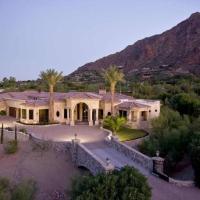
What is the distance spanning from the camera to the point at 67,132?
34.5m

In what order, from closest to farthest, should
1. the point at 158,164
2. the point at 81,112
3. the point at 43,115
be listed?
the point at 158,164 < the point at 43,115 < the point at 81,112

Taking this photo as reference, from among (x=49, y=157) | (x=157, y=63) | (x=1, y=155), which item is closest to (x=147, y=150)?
(x=49, y=157)

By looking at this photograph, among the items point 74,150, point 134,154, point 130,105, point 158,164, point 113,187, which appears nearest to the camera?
point 113,187

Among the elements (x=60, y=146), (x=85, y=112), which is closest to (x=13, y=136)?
(x=60, y=146)

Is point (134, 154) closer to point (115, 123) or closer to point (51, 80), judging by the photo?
point (115, 123)

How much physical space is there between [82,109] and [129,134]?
8.76 meters

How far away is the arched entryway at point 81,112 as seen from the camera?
138 feet

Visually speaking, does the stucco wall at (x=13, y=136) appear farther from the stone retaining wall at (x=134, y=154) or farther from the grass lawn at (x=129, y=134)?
the grass lawn at (x=129, y=134)

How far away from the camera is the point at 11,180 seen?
24.5m

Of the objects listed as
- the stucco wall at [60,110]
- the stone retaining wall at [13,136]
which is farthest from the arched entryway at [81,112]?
the stone retaining wall at [13,136]

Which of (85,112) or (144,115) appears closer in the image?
(144,115)

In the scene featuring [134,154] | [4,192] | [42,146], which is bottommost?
[4,192]

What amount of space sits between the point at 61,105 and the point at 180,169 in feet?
59.1

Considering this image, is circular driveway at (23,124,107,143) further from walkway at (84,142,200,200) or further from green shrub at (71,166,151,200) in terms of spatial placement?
green shrub at (71,166,151,200)
